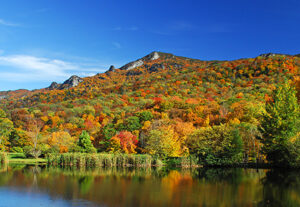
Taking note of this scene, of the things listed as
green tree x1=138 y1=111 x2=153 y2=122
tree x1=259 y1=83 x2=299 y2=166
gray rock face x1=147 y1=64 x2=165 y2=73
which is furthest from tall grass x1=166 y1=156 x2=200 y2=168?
gray rock face x1=147 y1=64 x2=165 y2=73

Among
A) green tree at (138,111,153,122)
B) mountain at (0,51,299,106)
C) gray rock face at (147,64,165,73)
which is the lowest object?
green tree at (138,111,153,122)

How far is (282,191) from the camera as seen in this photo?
21.1 meters

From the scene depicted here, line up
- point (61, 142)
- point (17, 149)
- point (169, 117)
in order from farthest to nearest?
point (169, 117), point (17, 149), point (61, 142)

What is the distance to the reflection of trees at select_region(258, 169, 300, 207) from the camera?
56.9 feet

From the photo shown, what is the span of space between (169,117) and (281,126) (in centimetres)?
3514

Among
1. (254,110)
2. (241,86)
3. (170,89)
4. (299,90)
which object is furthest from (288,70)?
(254,110)

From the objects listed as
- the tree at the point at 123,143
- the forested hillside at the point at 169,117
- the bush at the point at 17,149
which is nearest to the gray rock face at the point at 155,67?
the forested hillside at the point at 169,117

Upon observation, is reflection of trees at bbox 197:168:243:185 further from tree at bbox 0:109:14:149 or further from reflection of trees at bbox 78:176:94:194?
tree at bbox 0:109:14:149

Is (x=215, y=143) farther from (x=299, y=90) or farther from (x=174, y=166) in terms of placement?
(x=299, y=90)

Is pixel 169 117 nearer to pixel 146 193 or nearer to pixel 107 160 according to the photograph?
pixel 107 160

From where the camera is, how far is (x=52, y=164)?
41.8 meters

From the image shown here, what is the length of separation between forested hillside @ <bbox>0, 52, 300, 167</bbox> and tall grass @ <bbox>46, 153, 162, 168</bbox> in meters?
2.39

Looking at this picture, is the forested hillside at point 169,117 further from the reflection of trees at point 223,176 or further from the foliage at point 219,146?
the reflection of trees at point 223,176

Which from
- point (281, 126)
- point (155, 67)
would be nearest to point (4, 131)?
point (281, 126)
